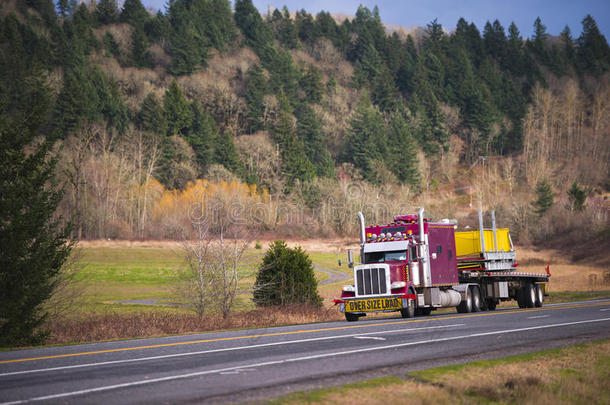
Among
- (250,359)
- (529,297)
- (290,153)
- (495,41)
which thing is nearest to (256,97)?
(290,153)

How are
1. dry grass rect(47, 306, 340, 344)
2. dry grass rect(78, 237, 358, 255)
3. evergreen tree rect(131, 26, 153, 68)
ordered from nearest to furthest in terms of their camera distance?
dry grass rect(47, 306, 340, 344)
dry grass rect(78, 237, 358, 255)
evergreen tree rect(131, 26, 153, 68)

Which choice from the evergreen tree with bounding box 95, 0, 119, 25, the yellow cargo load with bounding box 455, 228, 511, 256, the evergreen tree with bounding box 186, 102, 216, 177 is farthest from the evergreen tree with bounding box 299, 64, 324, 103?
the yellow cargo load with bounding box 455, 228, 511, 256

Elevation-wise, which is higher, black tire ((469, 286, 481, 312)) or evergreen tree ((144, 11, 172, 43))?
evergreen tree ((144, 11, 172, 43))

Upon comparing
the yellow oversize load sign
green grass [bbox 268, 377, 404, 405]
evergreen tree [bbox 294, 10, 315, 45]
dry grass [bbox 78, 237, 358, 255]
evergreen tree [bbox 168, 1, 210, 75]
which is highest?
evergreen tree [bbox 294, 10, 315, 45]

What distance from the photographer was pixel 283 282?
30500 mm

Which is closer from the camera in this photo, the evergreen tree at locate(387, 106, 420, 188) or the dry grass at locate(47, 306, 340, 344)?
the dry grass at locate(47, 306, 340, 344)

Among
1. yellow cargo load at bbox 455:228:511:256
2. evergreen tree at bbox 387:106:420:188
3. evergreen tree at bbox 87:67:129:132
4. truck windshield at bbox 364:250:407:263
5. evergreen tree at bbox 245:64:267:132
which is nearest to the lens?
truck windshield at bbox 364:250:407:263

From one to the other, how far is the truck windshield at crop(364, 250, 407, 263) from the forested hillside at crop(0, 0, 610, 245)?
54765 mm

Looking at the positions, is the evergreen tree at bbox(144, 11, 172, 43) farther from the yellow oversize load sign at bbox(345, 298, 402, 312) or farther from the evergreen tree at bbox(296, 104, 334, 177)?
the yellow oversize load sign at bbox(345, 298, 402, 312)

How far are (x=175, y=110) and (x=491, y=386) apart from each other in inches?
4570

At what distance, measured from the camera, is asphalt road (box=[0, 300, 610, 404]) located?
9531 millimetres

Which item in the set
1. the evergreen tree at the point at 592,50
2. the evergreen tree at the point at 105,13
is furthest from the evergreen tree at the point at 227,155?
the evergreen tree at the point at 592,50

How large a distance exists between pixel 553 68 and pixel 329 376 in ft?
637

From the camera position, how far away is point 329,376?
1055cm
